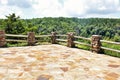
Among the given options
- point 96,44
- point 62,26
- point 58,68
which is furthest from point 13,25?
point 62,26

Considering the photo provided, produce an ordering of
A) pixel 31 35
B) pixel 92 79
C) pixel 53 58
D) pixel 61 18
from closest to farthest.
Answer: pixel 92 79
pixel 53 58
pixel 31 35
pixel 61 18

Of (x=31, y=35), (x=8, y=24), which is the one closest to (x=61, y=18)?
(x=8, y=24)

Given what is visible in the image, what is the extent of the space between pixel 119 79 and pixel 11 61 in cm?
458

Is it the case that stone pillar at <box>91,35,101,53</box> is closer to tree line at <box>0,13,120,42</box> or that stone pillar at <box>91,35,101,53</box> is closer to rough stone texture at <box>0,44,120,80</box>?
rough stone texture at <box>0,44,120,80</box>

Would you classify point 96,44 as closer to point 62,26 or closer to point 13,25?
point 13,25

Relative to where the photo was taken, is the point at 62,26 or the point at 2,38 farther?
the point at 62,26

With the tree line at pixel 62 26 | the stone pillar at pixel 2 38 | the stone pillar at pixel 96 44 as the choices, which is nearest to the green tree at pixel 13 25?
the tree line at pixel 62 26

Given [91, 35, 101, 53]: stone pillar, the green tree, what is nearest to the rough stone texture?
[91, 35, 101, 53]: stone pillar

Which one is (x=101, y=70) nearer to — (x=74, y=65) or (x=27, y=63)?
(x=74, y=65)

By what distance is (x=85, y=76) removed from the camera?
6.86m

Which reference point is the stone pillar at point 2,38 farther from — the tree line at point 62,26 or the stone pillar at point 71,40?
the tree line at point 62,26

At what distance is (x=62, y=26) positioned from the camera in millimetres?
110375

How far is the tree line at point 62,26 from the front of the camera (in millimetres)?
33469

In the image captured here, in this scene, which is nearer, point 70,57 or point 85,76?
point 85,76
